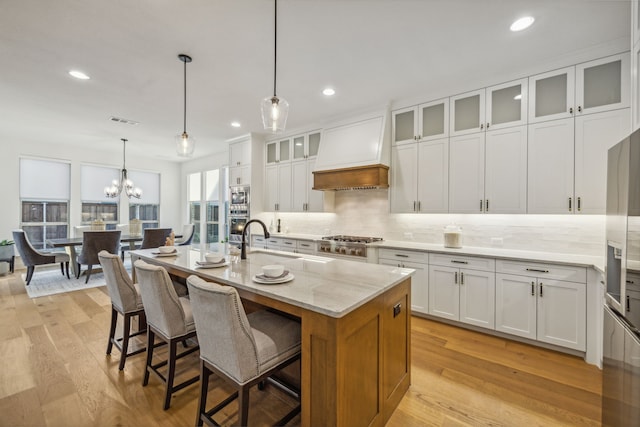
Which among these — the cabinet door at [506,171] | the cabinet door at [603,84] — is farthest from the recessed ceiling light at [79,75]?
the cabinet door at [603,84]

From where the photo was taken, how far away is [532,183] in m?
2.89

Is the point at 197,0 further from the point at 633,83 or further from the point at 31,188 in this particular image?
the point at 31,188

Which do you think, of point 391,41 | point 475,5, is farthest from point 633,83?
point 391,41

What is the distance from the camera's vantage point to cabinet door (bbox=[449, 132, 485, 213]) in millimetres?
3207

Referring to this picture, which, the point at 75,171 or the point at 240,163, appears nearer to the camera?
the point at 240,163

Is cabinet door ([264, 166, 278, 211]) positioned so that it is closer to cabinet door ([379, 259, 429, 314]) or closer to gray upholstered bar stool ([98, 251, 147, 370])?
cabinet door ([379, 259, 429, 314])

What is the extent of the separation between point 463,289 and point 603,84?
7.77 feet

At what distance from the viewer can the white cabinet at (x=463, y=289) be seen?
9.65ft

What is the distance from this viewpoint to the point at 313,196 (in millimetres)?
4793

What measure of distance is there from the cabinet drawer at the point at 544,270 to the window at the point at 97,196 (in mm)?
8472

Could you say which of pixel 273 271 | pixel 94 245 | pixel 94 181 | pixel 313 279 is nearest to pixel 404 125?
pixel 313 279

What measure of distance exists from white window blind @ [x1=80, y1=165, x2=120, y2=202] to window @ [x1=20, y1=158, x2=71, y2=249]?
0.29 meters

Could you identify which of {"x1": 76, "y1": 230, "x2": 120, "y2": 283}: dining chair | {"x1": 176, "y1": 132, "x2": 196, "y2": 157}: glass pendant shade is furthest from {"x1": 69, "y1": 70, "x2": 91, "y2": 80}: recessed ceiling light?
{"x1": 76, "y1": 230, "x2": 120, "y2": 283}: dining chair

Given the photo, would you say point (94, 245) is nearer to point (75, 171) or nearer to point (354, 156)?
point (75, 171)
